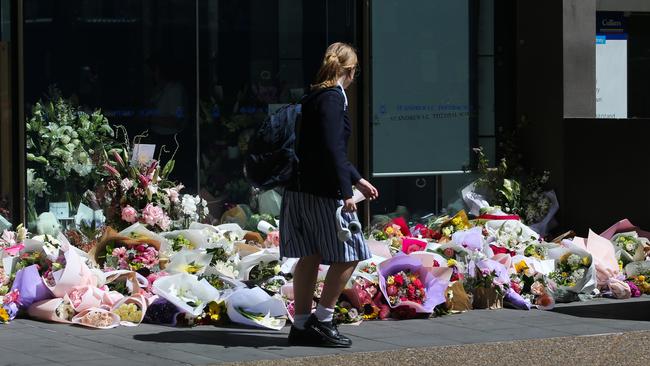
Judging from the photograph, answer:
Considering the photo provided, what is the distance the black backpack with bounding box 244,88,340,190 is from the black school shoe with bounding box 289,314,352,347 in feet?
2.86

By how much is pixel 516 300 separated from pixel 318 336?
2339 mm

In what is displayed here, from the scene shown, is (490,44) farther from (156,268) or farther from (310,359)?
(310,359)

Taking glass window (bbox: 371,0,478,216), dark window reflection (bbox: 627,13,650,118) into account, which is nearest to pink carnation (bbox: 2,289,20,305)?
glass window (bbox: 371,0,478,216)

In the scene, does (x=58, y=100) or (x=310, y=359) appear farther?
(x=58, y=100)

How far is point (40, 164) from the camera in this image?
10789 millimetres

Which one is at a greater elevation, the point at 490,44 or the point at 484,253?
the point at 490,44

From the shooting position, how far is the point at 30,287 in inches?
342

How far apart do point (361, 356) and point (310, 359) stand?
307 millimetres

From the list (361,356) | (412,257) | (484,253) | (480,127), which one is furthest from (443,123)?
(361,356)

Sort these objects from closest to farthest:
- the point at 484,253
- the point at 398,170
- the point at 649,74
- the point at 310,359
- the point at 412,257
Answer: the point at 310,359 < the point at 412,257 < the point at 484,253 < the point at 398,170 < the point at 649,74

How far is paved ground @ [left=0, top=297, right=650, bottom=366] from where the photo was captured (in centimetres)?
733

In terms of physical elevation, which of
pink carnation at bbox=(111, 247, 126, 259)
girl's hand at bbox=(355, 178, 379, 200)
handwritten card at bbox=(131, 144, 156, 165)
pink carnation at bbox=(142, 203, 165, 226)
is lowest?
pink carnation at bbox=(111, 247, 126, 259)

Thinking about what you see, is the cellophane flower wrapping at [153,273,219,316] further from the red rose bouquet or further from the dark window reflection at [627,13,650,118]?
the dark window reflection at [627,13,650,118]

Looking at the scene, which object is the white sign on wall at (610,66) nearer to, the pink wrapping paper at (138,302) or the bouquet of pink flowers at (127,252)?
the bouquet of pink flowers at (127,252)
